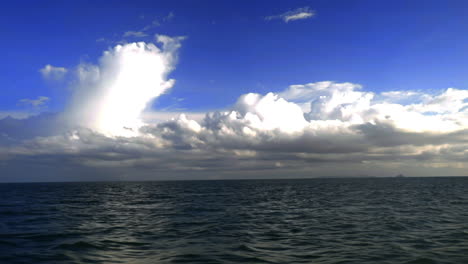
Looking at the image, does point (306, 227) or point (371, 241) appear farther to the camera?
point (306, 227)

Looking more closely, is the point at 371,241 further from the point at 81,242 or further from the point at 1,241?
the point at 1,241

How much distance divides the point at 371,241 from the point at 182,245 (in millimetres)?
12501

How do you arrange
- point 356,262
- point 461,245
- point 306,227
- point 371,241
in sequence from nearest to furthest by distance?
point 356,262, point 461,245, point 371,241, point 306,227

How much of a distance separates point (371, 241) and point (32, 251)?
21794mm

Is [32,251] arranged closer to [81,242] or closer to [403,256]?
[81,242]

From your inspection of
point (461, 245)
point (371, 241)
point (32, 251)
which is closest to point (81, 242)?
point (32, 251)

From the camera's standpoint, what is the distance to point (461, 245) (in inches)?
794

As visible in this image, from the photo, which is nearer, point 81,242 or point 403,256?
point 403,256

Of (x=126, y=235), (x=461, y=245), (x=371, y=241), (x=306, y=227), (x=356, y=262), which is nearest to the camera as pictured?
(x=356, y=262)

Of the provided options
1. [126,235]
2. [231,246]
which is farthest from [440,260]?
[126,235]

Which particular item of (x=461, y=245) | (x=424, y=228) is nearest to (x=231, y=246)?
(x=461, y=245)

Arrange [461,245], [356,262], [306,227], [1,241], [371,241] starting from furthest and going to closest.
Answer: [306,227], [1,241], [371,241], [461,245], [356,262]

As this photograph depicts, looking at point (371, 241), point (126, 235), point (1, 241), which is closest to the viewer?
point (371, 241)

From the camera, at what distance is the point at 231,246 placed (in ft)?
68.4
